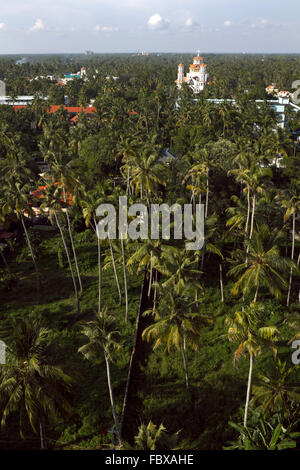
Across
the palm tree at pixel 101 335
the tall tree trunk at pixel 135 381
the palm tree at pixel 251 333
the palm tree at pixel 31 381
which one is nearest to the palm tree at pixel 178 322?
the palm tree at pixel 251 333

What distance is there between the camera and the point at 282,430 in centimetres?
1781

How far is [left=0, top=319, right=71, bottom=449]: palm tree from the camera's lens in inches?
616

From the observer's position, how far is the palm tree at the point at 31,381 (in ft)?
51.4

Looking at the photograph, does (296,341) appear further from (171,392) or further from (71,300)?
(71,300)

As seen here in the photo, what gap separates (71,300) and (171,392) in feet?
44.8

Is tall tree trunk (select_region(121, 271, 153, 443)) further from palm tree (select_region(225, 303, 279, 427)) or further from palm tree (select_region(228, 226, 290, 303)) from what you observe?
palm tree (select_region(228, 226, 290, 303))

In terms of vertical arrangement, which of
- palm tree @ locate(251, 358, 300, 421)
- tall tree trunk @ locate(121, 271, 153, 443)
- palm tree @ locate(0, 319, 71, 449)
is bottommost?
tall tree trunk @ locate(121, 271, 153, 443)

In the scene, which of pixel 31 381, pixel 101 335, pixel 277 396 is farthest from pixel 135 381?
pixel 31 381

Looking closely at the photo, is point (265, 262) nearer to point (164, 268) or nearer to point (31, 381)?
point (164, 268)

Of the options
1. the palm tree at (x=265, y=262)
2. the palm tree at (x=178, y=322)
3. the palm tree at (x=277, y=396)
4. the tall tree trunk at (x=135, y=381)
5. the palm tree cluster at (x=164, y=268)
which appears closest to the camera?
the palm tree cluster at (x=164, y=268)

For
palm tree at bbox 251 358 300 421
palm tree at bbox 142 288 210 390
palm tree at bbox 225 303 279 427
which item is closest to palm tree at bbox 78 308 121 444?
palm tree at bbox 142 288 210 390

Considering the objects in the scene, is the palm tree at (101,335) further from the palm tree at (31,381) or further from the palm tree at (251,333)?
the palm tree at (251,333)

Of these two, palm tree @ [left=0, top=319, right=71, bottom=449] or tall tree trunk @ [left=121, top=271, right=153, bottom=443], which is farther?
tall tree trunk @ [left=121, top=271, right=153, bottom=443]
